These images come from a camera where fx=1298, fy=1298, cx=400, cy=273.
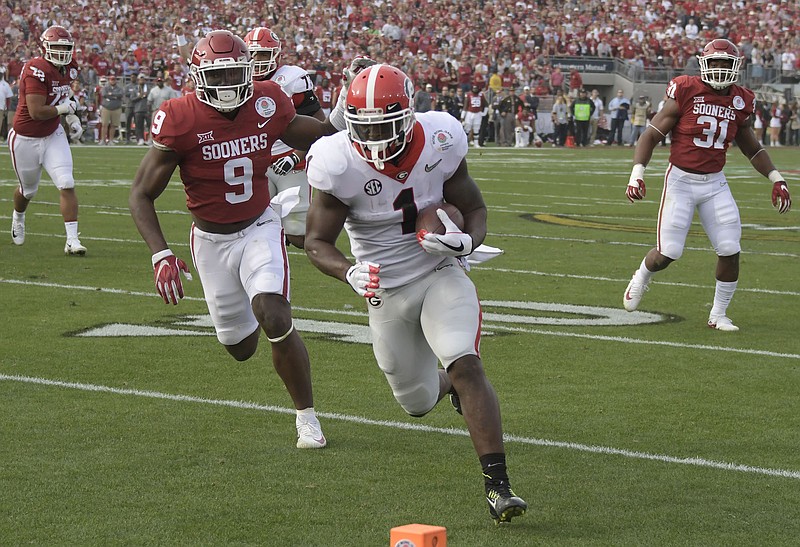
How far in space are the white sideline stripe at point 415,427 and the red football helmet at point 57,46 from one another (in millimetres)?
4615

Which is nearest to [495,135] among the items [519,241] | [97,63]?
[97,63]

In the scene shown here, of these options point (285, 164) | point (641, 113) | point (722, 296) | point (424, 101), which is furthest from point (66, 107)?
point (641, 113)

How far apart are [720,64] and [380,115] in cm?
433

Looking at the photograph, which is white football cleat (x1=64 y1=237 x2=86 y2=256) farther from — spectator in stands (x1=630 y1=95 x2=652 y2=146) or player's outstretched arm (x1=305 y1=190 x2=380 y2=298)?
spectator in stands (x1=630 y1=95 x2=652 y2=146)

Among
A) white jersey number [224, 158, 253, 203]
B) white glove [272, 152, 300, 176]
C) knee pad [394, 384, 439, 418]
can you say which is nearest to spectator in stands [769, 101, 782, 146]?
white glove [272, 152, 300, 176]

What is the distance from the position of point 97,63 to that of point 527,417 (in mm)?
27441

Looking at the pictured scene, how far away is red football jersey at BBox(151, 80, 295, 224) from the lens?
546cm

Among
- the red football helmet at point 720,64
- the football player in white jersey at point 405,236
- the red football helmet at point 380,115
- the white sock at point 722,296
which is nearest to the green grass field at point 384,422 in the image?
the white sock at point 722,296

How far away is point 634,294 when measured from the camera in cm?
844

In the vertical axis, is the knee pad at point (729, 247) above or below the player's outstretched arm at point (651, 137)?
below

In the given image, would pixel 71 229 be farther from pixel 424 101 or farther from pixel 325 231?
pixel 424 101

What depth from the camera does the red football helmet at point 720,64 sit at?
8.07m

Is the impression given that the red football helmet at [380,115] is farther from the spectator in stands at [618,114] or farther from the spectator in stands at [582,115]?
the spectator in stands at [618,114]

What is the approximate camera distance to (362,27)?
121 feet
